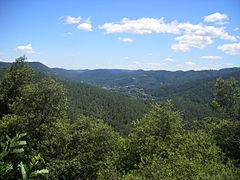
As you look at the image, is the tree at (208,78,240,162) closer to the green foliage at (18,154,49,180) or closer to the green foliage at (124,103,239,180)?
the green foliage at (124,103,239,180)

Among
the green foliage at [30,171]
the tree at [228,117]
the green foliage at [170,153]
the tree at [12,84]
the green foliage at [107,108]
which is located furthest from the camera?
the green foliage at [107,108]

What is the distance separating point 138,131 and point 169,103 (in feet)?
20.3

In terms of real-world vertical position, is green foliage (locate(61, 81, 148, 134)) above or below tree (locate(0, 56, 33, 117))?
below

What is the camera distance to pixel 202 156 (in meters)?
18.6

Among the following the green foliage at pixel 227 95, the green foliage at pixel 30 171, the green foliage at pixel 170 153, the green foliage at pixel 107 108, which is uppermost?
the green foliage at pixel 30 171

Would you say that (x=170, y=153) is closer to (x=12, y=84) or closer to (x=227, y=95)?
(x=227, y=95)

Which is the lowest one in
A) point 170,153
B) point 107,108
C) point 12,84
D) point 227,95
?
point 107,108

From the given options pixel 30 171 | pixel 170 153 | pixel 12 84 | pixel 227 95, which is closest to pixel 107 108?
pixel 227 95

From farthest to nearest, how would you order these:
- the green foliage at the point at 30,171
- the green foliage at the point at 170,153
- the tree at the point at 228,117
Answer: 1. the tree at the point at 228,117
2. the green foliage at the point at 170,153
3. the green foliage at the point at 30,171

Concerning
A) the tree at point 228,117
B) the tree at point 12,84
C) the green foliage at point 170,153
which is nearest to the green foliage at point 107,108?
the tree at point 228,117

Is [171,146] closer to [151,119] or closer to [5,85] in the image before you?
[151,119]

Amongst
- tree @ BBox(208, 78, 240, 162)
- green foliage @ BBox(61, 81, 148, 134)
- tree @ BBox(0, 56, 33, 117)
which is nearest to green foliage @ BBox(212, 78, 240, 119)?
tree @ BBox(208, 78, 240, 162)

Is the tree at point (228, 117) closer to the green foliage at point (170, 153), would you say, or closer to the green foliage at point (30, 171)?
the green foliage at point (170, 153)

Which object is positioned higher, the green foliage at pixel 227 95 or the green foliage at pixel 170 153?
the green foliage at pixel 227 95
